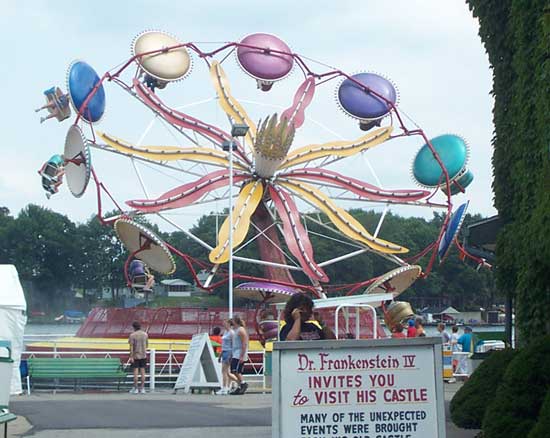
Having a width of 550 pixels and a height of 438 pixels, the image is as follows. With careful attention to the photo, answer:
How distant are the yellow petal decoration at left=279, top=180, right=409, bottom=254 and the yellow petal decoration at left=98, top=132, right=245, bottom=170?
306cm

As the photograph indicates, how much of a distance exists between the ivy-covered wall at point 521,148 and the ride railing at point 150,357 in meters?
11.1

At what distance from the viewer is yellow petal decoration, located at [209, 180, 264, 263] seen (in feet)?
121

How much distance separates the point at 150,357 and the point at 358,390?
1750cm

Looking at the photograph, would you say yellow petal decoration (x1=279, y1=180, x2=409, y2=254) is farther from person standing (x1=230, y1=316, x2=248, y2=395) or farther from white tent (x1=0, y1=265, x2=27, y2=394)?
white tent (x1=0, y1=265, x2=27, y2=394)

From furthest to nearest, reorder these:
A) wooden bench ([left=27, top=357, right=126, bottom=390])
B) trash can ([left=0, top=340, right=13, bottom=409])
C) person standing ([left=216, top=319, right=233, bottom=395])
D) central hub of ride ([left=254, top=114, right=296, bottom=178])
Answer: central hub of ride ([left=254, top=114, right=296, bottom=178])
wooden bench ([left=27, top=357, right=126, bottom=390])
person standing ([left=216, top=319, right=233, bottom=395])
trash can ([left=0, top=340, right=13, bottom=409])

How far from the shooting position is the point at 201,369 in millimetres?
22578

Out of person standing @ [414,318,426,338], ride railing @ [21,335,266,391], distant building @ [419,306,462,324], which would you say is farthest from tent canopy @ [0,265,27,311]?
distant building @ [419,306,462,324]

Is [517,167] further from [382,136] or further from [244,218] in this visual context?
[382,136]

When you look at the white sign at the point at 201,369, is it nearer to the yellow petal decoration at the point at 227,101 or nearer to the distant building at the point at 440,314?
the yellow petal decoration at the point at 227,101

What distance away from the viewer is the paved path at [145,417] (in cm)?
1307

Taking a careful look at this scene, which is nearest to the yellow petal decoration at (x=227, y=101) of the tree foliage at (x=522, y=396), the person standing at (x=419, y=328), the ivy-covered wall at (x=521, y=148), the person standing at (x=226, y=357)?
the person standing at (x=419, y=328)

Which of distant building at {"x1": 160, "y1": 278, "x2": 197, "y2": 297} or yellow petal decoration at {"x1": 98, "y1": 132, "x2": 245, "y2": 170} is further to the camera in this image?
distant building at {"x1": 160, "y1": 278, "x2": 197, "y2": 297}

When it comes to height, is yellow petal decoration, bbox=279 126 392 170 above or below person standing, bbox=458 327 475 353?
above

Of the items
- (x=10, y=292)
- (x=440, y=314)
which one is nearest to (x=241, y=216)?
(x=10, y=292)
